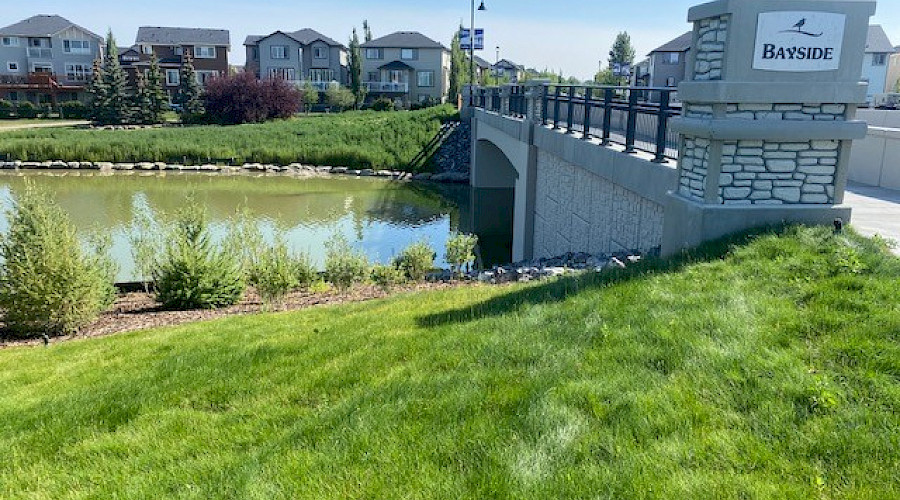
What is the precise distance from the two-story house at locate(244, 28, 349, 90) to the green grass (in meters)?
36.4

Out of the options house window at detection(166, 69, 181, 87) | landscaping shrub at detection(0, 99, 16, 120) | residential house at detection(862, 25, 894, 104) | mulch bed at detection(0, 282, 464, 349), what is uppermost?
residential house at detection(862, 25, 894, 104)

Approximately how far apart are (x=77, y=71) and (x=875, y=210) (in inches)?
3562

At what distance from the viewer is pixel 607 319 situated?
20.7 ft

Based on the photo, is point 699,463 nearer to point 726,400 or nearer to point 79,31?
point 726,400

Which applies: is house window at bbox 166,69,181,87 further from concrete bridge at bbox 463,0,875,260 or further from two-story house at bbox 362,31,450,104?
concrete bridge at bbox 463,0,875,260

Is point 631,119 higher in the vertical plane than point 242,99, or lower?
higher

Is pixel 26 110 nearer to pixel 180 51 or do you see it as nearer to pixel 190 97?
pixel 190 97

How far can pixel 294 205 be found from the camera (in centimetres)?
3238

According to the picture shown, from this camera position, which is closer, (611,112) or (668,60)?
(611,112)

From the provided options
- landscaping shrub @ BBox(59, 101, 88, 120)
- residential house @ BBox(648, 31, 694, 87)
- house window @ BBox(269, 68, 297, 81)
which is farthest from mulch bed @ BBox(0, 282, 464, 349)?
house window @ BBox(269, 68, 297, 81)

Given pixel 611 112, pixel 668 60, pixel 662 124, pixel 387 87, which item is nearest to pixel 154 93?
pixel 387 87

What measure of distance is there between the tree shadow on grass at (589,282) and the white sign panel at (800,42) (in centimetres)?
184

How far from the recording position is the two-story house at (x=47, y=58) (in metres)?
76.5

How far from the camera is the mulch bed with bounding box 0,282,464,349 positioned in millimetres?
11673
